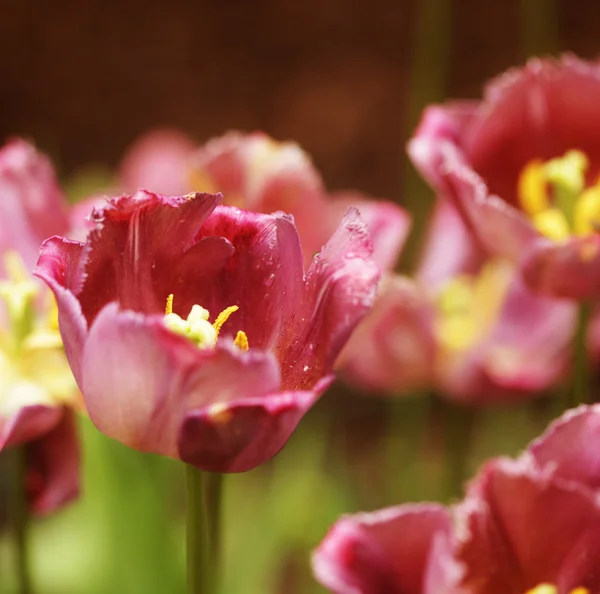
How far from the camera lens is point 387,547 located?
0.88 ft

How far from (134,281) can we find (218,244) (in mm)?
23

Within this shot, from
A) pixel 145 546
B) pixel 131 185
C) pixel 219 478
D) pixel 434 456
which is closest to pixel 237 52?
pixel 434 456

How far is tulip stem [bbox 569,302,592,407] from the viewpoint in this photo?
34 cm

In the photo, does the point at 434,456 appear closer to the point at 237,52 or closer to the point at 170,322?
the point at 170,322

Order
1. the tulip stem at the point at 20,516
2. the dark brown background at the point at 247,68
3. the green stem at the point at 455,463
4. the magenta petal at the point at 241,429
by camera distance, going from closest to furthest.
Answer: the magenta petal at the point at 241,429 → the tulip stem at the point at 20,516 → the green stem at the point at 455,463 → the dark brown background at the point at 247,68

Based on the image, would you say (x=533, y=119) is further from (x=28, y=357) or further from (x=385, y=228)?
(x=28, y=357)

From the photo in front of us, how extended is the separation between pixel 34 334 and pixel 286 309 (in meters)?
0.14

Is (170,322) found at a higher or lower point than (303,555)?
higher

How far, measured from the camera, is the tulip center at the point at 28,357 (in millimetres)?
342

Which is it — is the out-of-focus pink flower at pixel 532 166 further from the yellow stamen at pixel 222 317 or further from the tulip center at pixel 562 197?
the yellow stamen at pixel 222 317

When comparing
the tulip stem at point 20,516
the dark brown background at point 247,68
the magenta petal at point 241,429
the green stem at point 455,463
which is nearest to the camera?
the magenta petal at point 241,429

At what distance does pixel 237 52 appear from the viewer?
1.66 m

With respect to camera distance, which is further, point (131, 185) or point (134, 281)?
point (131, 185)

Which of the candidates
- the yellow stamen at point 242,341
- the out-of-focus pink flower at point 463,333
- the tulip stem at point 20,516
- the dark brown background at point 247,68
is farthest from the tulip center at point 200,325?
the dark brown background at point 247,68
